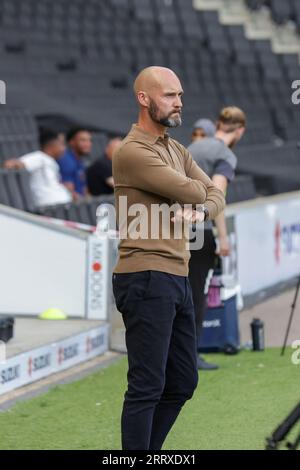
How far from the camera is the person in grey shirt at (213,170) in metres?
7.11

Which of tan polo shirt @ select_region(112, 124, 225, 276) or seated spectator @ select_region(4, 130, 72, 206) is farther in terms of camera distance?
seated spectator @ select_region(4, 130, 72, 206)

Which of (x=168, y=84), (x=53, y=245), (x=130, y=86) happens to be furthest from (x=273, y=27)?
(x=168, y=84)

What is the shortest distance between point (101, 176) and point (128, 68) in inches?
353

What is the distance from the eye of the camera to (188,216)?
14.9 feet

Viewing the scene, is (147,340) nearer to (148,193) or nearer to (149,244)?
(149,244)

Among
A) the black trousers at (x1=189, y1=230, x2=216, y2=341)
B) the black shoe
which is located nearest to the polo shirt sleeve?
the black trousers at (x1=189, y1=230, x2=216, y2=341)

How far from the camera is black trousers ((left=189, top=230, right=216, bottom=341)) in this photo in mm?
7172

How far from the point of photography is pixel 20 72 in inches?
669

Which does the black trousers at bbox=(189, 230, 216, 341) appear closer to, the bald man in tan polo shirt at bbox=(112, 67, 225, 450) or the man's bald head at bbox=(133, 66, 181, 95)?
the bald man in tan polo shirt at bbox=(112, 67, 225, 450)

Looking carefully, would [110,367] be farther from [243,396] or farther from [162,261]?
[162,261]

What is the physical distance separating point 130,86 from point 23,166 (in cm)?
957
